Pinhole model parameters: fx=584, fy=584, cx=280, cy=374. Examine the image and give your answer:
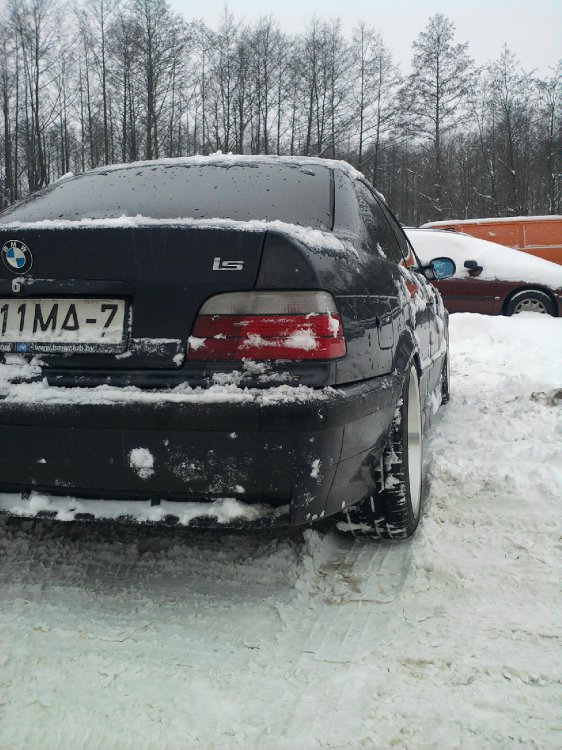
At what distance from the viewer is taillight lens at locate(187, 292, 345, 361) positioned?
1598mm

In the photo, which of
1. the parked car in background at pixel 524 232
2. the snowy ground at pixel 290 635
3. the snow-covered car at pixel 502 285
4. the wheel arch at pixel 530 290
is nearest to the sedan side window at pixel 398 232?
the snowy ground at pixel 290 635

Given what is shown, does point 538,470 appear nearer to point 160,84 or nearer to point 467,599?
point 467,599

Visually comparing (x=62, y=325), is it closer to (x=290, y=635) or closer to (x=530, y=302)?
(x=290, y=635)

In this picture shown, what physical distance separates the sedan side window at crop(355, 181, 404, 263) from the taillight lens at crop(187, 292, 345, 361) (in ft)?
2.33

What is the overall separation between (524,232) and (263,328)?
43.5 feet

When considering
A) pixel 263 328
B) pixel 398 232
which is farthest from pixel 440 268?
pixel 263 328

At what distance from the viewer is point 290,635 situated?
1.69 metres

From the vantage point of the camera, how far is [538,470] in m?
2.86

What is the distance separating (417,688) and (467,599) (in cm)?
47

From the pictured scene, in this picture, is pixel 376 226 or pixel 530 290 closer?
pixel 376 226

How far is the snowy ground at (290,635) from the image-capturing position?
135cm

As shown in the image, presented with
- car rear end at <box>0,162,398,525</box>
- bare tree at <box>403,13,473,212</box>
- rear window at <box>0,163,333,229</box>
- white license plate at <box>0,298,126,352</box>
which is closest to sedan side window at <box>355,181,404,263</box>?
rear window at <box>0,163,333,229</box>

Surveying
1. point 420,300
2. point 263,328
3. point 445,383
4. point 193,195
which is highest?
point 193,195

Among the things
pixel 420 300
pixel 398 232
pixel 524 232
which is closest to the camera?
pixel 420 300
